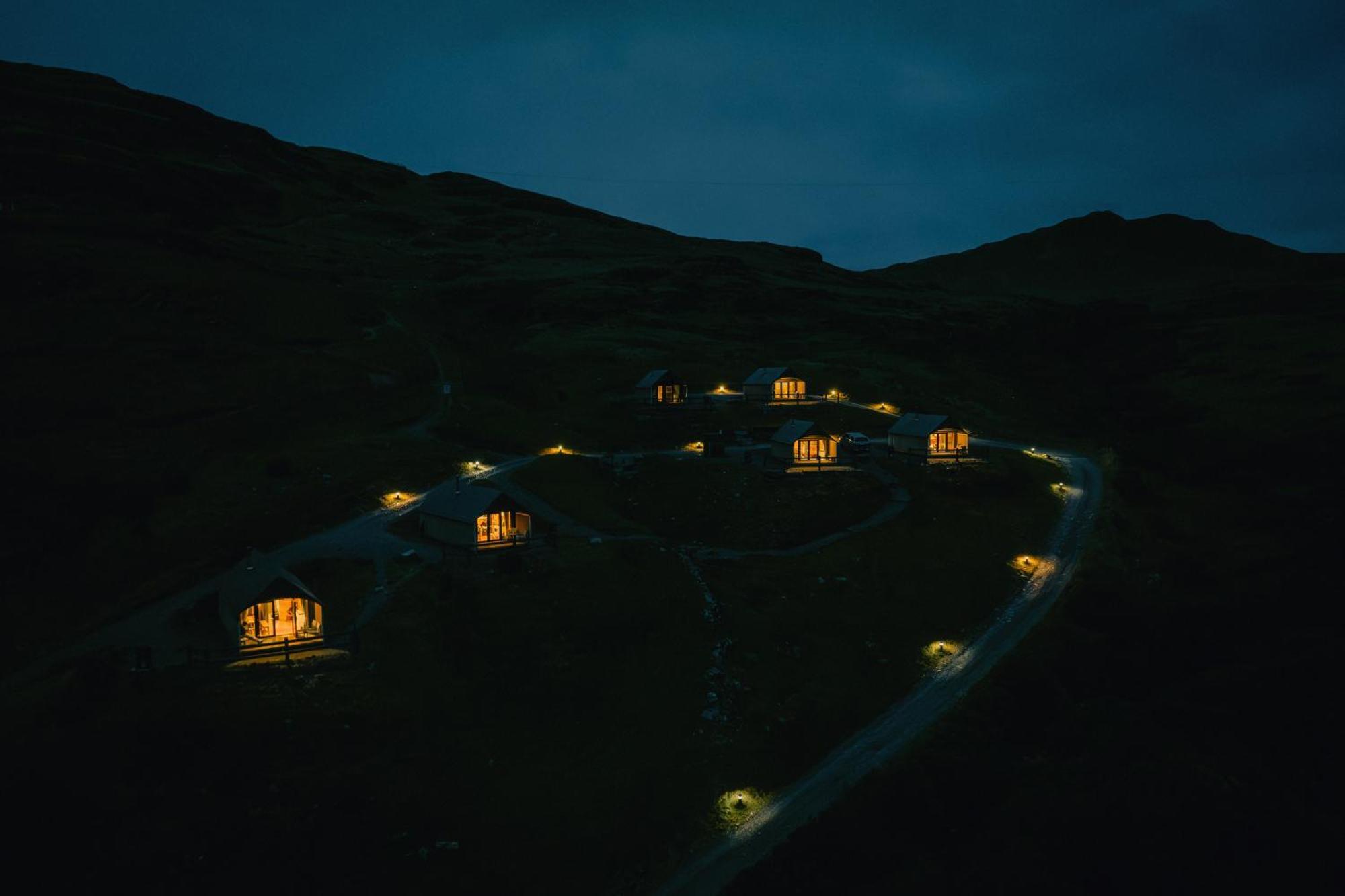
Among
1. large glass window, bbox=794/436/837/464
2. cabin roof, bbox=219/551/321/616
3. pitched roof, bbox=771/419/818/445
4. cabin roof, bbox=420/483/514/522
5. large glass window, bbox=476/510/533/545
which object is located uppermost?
Answer: pitched roof, bbox=771/419/818/445

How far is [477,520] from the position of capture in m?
52.9

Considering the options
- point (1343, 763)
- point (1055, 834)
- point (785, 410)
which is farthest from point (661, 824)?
point (785, 410)

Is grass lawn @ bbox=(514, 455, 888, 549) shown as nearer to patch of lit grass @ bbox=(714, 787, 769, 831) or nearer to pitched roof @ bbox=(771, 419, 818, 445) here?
pitched roof @ bbox=(771, 419, 818, 445)

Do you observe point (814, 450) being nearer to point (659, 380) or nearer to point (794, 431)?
point (794, 431)

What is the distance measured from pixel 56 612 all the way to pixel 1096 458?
89.0 meters

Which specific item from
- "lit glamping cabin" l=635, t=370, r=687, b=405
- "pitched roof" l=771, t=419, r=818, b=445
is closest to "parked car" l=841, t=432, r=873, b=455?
"pitched roof" l=771, t=419, r=818, b=445

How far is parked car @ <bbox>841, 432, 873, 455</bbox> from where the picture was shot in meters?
81.1

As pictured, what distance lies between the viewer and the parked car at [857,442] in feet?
266

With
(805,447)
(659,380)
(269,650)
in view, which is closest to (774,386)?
(659,380)

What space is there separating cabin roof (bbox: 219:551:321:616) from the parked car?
5290 centimetres

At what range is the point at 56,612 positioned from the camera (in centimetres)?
4778

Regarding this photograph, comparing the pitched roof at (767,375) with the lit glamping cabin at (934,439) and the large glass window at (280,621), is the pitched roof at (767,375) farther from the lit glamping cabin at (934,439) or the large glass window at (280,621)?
the large glass window at (280,621)

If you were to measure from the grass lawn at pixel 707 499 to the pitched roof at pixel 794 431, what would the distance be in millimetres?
4153

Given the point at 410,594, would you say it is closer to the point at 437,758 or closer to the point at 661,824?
the point at 437,758
